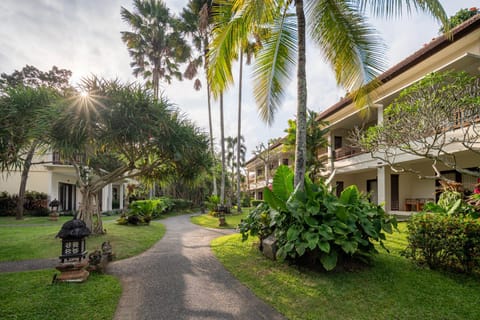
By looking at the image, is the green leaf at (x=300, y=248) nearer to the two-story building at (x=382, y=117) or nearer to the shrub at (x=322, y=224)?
the shrub at (x=322, y=224)

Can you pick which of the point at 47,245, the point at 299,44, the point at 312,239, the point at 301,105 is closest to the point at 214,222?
the point at 47,245

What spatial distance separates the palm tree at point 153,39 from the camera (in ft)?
63.6

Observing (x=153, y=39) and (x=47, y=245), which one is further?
(x=153, y=39)

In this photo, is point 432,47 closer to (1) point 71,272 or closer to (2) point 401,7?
(2) point 401,7

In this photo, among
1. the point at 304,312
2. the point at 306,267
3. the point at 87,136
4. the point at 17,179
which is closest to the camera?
the point at 304,312

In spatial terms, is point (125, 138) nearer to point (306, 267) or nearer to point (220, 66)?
point (220, 66)

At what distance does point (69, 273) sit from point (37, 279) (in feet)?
2.56

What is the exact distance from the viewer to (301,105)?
619 cm

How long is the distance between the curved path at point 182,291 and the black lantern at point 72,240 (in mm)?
970

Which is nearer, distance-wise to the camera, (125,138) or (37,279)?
(37,279)

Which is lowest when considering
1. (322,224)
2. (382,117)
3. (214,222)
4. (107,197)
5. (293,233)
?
(214,222)

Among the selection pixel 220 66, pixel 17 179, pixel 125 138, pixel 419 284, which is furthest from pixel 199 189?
pixel 419 284

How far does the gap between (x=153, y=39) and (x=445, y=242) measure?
856 inches

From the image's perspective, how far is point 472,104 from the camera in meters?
6.19
